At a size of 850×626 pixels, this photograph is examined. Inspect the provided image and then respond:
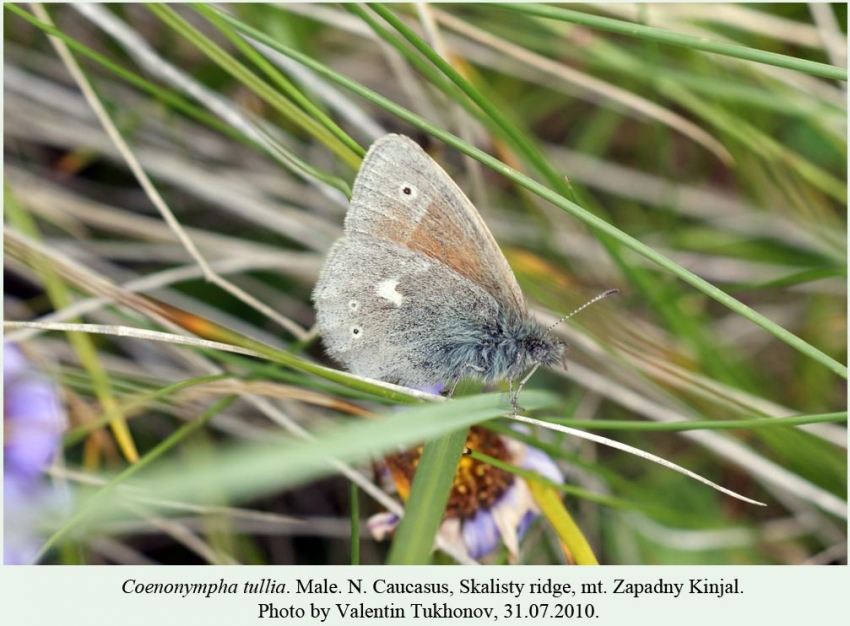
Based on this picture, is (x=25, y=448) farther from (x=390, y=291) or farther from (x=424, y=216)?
(x=424, y=216)

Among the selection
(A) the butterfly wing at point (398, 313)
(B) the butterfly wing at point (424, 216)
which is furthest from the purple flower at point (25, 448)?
(B) the butterfly wing at point (424, 216)

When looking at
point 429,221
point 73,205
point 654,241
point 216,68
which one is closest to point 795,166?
Answer: point 654,241

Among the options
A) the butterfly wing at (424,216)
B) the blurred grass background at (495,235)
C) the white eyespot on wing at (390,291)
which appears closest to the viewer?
the butterfly wing at (424,216)

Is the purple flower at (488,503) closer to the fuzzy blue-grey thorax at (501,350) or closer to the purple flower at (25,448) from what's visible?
the fuzzy blue-grey thorax at (501,350)

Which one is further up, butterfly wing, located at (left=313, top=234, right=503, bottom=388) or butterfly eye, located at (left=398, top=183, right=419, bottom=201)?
butterfly eye, located at (left=398, top=183, right=419, bottom=201)

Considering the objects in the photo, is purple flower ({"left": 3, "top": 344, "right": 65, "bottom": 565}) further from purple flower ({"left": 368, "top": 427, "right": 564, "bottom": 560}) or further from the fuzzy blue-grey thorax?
the fuzzy blue-grey thorax

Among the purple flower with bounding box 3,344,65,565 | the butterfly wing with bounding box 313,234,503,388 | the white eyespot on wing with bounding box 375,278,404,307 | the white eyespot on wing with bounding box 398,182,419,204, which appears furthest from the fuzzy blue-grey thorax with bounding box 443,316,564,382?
the purple flower with bounding box 3,344,65,565

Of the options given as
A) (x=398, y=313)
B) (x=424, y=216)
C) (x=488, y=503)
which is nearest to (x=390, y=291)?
(x=398, y=313)
